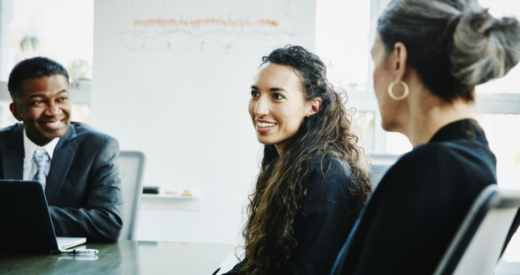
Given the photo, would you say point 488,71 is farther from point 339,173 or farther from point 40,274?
point 40,274

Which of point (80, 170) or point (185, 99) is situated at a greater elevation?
point (185, 99)

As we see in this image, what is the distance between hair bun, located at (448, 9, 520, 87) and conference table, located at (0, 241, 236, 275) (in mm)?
873

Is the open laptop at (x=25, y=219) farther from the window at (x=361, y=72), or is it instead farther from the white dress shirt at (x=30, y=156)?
the window at (x=361, y=72)

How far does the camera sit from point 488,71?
92 centimetres

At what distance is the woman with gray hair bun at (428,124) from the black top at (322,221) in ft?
1.19

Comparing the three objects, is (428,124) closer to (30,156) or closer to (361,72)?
(30,156)

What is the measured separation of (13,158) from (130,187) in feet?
1.62

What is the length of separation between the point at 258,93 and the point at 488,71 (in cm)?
92

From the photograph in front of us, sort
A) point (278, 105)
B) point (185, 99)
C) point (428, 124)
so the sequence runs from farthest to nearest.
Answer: point (185, 99), point (278, 105), point (428, 124)

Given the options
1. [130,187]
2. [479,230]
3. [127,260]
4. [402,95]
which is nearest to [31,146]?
[130,187]

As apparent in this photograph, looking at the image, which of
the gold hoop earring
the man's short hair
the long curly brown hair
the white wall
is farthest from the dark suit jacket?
the gold hoop earring

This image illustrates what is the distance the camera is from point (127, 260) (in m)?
1.58

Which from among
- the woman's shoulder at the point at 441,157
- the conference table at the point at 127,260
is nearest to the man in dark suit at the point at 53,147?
the conference table at the point at 127,260

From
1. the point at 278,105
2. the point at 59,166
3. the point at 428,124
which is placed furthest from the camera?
the point at 59,166
